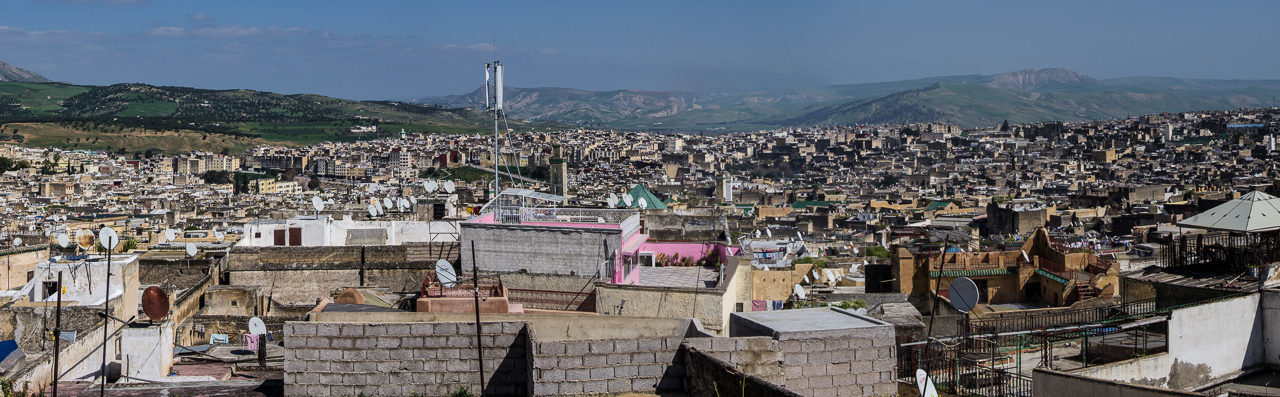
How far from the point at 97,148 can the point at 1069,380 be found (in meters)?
132

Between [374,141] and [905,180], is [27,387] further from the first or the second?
[374,141]

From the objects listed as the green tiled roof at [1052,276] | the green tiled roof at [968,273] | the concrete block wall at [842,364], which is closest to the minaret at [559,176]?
the green tiled roof at [968,273]

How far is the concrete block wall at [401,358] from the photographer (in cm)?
561

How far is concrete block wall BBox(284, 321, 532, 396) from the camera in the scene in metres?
5.61

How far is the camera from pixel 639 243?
12805 millimetres

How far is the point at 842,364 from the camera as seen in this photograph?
5781mm

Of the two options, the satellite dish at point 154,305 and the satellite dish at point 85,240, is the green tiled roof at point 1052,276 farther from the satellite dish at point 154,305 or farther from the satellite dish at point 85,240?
the satellite dish at point 85,240

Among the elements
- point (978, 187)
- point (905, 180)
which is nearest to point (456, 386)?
point (978, 187)

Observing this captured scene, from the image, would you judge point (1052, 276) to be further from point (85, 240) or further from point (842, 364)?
point (85, 240)

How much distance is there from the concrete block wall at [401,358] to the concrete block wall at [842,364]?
1320 mm

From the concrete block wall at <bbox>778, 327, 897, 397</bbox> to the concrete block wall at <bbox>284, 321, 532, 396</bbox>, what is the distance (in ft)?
4.33

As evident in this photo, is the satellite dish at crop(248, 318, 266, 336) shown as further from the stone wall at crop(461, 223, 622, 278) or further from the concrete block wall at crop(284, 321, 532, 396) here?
the concrete block wall at crop(284, 321, 532, 396)

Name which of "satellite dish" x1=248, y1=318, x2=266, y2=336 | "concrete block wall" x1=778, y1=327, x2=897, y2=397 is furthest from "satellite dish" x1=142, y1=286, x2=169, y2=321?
"concrete block wall" x1=778, y1=327, x2=897, y2=397

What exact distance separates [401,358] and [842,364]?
2.19 meters
